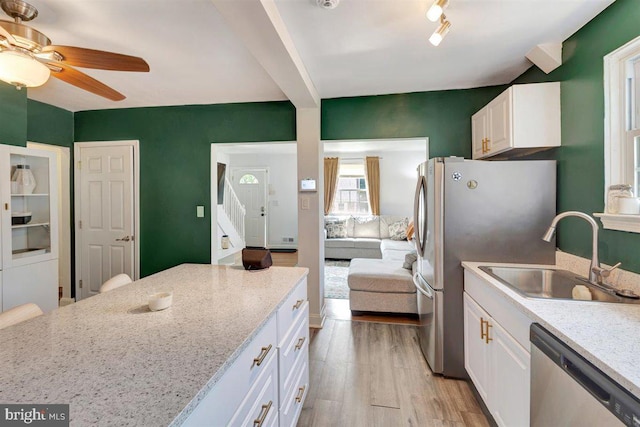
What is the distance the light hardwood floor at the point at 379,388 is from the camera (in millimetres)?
1825

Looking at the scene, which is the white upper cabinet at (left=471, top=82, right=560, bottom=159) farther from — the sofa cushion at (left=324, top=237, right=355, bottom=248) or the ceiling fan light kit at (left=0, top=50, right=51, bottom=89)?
the sofa cushion at (left=324, top=237, right=355, bottom=248)

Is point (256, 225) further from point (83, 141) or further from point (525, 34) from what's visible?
point (525, 34)

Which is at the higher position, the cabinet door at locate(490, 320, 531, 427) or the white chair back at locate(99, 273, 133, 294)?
the white chair back at locate(99, 273, 133, 294)

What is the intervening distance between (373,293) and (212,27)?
9.36ft

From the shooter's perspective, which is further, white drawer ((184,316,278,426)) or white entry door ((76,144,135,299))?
white entry door ((76,144,135,299))

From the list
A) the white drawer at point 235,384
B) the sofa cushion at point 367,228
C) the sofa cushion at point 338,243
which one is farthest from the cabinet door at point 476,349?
the sofa cushion at point 367,228

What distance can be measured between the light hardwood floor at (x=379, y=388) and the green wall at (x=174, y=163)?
1921mm

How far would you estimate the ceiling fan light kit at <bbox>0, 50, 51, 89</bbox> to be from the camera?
1.42 metres

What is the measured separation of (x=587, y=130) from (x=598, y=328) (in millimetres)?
1430

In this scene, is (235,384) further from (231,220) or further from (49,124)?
(231,220)

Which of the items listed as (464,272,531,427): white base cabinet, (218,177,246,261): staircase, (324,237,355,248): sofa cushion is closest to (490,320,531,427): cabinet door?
(464,272,531,427): white base cabinet

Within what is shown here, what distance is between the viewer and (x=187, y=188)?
3.53 m

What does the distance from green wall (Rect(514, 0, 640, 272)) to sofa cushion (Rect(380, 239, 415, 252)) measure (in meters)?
3.30

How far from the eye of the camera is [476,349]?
1922 mm
